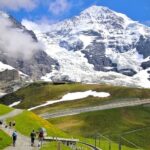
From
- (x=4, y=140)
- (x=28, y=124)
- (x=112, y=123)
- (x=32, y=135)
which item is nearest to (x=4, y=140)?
(x=4, y=140)

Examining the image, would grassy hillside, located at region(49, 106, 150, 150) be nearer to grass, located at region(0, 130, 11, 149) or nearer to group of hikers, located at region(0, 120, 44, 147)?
group of hikers, located at region(0, 120, 44, 147)

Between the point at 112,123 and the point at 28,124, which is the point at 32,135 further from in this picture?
the point at 112,123

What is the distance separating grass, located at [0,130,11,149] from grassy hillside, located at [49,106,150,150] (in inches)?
3313

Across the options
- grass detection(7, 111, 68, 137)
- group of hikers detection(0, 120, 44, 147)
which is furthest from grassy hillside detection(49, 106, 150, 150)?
group of hikers detection(0, 120, 44, 147)

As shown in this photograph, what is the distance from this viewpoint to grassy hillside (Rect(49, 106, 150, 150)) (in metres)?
166

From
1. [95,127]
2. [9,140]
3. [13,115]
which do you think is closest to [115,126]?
[95,127]

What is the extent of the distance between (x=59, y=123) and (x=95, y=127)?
1198cm

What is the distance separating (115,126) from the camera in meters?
178

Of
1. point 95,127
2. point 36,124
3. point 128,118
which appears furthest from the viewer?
point 128,118

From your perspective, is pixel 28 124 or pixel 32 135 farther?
pixel 28 124

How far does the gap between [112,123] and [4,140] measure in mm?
109410

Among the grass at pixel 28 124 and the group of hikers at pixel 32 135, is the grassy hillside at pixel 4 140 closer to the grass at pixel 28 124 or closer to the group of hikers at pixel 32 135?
the group of hikers at pixel 32 135

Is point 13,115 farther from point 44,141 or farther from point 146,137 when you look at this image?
point 146,137

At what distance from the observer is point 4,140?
241 ft
